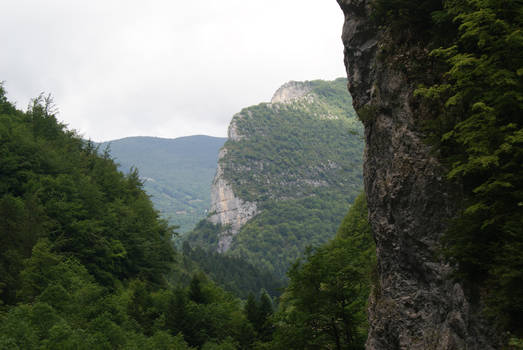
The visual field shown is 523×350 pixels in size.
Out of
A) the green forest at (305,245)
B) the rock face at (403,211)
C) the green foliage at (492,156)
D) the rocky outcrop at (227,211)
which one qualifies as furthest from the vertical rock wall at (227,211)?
the green foliage at (492,156)

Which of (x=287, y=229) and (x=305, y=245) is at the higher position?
(x=305, y=245)

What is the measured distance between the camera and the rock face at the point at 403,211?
10.2m

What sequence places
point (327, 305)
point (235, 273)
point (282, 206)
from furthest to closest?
point (282, 206) → point (235, 273) → point (327, 305)

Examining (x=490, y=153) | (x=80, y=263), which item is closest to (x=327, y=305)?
(x=490, y=153)

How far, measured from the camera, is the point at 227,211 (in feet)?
593

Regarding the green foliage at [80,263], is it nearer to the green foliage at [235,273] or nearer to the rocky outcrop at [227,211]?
the green foliage at [235,273]

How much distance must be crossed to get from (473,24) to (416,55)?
10.0 feet

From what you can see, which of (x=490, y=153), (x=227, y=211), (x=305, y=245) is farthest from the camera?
(x=227, y=211)

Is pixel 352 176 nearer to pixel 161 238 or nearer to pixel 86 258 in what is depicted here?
pixel 161 238

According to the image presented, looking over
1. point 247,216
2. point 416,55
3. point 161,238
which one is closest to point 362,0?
point 416,55

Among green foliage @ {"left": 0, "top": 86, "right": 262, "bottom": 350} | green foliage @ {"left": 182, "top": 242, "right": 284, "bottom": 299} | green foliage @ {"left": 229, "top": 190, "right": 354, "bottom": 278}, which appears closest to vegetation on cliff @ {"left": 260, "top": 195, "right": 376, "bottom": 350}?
green foliage @ {"left": 0, "top": 86, "right": 262, "bottom": 350}

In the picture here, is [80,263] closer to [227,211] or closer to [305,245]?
[305,245]

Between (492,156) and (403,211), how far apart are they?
Result: 3.96 meters

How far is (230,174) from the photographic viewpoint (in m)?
192
